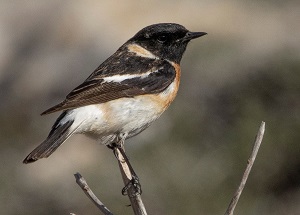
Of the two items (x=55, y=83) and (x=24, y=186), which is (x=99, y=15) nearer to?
(x=55, y=83)

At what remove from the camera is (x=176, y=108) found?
10.8m

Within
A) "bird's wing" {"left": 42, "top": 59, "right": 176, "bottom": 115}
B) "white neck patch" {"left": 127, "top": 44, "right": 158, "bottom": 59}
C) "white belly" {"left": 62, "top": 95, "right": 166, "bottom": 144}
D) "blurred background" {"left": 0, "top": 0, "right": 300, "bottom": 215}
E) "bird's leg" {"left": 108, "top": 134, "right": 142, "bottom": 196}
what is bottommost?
"blurred background" {"left": 0, "top": 0, "right": 300, "bottom": 215}

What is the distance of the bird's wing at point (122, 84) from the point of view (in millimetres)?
5811

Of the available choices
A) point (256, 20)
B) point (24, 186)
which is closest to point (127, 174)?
point (24, 186)

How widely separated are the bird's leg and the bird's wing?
1.05 feet

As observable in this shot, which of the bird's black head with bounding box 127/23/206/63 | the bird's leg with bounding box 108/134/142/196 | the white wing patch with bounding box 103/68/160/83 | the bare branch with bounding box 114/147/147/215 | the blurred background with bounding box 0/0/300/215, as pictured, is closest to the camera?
the bare branch with bounding box 114/147/147/215

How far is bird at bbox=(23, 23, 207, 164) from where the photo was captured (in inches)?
226

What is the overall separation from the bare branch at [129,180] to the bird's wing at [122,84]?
0.40 m

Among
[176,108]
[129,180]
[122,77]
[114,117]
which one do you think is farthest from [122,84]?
[176,108]

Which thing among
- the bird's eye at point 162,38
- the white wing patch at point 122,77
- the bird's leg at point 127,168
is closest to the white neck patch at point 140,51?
the bird's eye at point 162,38

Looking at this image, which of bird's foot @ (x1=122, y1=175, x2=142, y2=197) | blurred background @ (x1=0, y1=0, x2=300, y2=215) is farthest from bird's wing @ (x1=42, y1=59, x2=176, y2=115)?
blurred background @ (x1=0, y1=0, x2=300, y2=215)

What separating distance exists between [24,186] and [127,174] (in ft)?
18.4

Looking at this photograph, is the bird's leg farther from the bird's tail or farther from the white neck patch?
the white neck patch

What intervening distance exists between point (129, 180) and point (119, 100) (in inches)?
29.4
